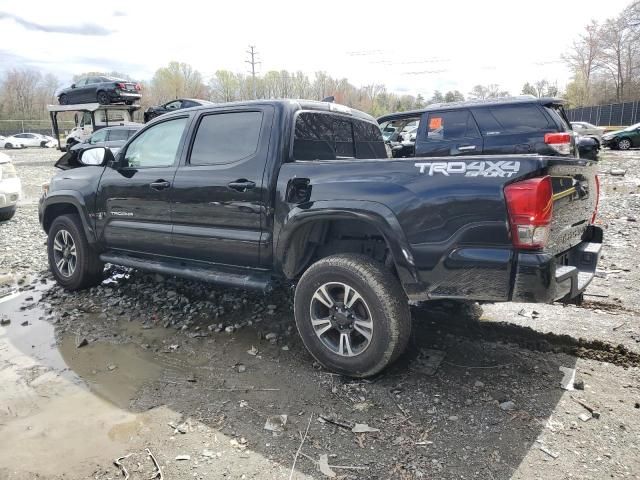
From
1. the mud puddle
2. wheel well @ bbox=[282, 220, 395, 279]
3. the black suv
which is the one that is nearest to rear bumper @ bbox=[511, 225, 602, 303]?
wheel well @ bbox=[282, 220, 395, 279]

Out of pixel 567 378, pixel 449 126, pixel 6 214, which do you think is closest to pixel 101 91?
pixel 6 214

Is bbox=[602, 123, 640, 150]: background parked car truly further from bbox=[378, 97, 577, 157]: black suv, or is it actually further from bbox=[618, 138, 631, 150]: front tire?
bbox=[378, 97, 577, 157]: black suv

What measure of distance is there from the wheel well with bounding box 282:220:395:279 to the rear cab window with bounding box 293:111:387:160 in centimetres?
62

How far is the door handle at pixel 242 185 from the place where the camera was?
382cm

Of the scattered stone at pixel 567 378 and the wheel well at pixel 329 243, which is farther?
the wheel well at pixel 329 243

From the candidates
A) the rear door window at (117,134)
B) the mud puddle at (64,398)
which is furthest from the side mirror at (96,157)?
the rear door window at (117,134)

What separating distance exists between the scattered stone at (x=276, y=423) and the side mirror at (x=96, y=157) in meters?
3.32

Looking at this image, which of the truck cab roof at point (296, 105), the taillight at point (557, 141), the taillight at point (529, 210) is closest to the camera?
the taillight at point (529, 210)

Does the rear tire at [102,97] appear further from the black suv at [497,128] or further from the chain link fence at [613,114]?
the chain link fence at [613,114]

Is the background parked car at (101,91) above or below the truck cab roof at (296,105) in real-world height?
above

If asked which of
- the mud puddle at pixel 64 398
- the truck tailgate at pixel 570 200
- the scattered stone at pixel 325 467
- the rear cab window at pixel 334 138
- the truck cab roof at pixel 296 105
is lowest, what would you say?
the mud puddle at pixel 64 398

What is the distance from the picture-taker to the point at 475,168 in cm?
286

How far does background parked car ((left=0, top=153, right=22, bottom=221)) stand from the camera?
8.78 metres

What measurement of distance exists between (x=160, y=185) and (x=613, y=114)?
47.1 m
